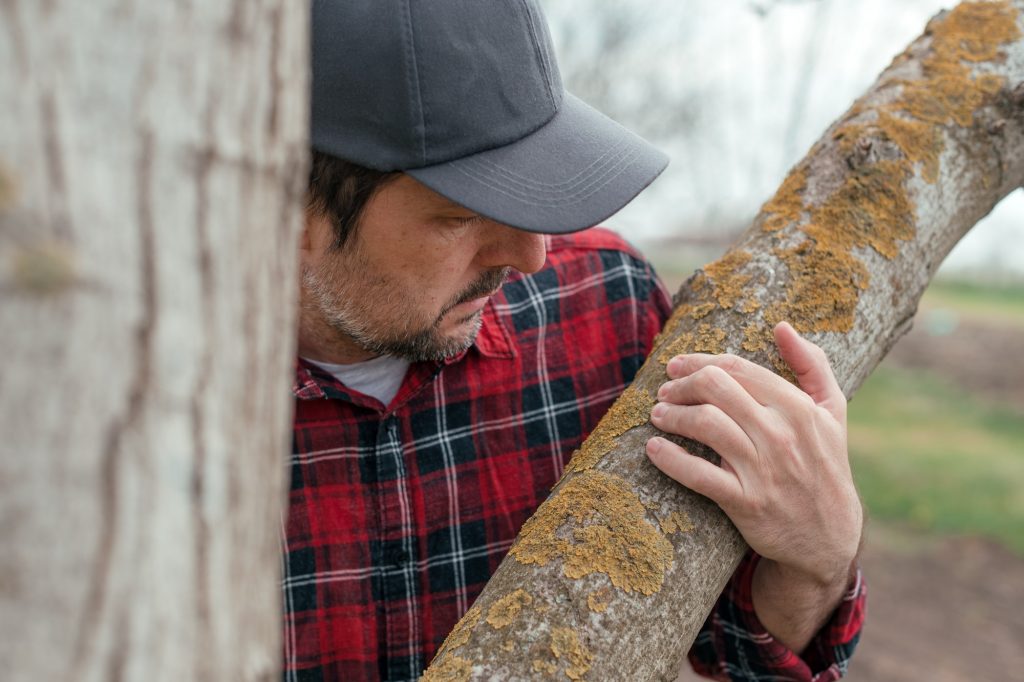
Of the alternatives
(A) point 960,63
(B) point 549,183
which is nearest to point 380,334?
(B) point 549,183

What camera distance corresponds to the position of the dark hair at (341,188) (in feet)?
5.16

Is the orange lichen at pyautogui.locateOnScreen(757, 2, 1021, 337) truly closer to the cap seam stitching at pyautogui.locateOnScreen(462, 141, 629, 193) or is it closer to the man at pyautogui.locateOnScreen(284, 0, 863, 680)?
the man at pyautogui.locateOnScreen(284, 0, 863, 680)

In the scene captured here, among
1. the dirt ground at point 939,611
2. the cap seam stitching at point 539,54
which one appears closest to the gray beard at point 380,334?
the cap seam stitching at point 539,54

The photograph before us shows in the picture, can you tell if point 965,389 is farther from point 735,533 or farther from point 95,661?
point 95,661

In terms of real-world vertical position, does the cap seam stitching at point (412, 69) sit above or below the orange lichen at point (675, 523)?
above

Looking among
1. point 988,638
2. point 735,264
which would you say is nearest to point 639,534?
point 735,264

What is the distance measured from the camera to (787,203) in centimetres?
171

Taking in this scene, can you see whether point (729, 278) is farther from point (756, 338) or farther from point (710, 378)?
point (710, 378)

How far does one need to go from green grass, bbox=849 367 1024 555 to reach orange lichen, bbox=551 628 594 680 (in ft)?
15.2

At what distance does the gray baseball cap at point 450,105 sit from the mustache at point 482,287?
23 cm

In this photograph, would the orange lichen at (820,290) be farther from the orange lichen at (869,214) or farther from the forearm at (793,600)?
the forearm at (793,600)

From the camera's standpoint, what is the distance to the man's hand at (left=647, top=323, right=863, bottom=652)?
4.49 feet

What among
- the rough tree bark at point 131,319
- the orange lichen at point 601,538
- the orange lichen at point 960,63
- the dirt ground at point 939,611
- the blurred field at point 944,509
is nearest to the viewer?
the rough tree bark at point 131,319

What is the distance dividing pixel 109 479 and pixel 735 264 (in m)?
1.28
